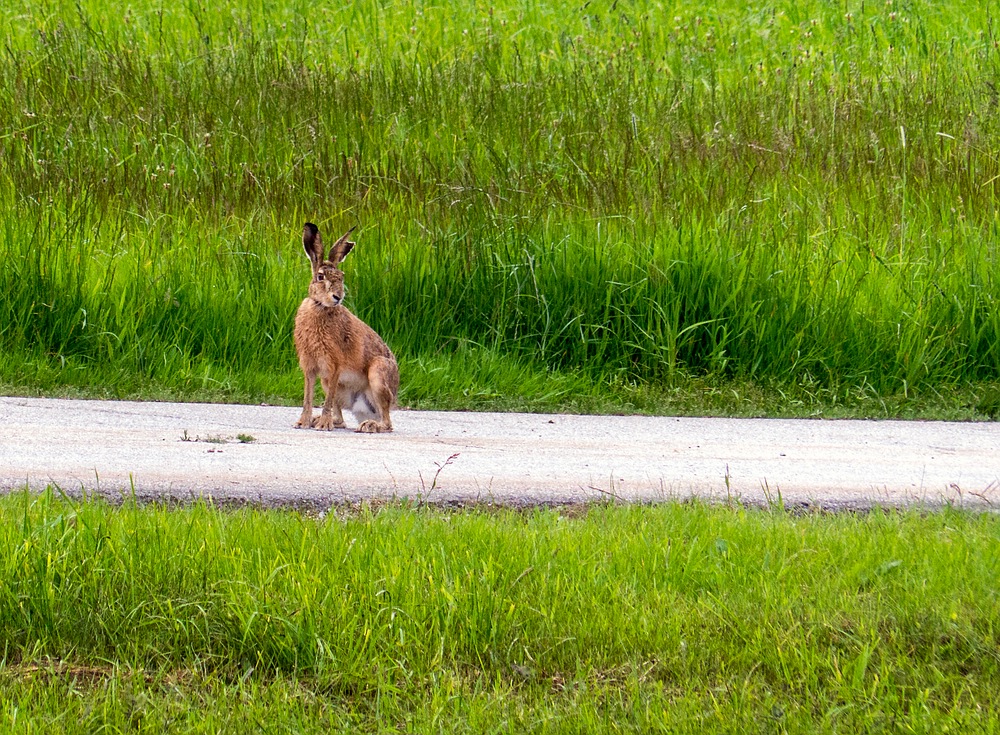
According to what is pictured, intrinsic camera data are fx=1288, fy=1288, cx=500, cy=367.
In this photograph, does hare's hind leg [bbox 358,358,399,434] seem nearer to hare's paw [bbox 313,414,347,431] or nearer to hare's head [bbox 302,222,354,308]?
hare's paw [bbox 313,414,347,431]

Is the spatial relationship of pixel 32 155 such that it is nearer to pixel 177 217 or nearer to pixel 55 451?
pixel 177 217

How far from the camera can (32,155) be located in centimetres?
886

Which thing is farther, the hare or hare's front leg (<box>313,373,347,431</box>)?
hare's front leg (<box>313,373,347,431</box>)

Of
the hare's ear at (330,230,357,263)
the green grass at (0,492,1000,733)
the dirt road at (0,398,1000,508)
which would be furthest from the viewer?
the hare's ear at (330,230,357,263)

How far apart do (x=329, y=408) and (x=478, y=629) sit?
2.79 meters

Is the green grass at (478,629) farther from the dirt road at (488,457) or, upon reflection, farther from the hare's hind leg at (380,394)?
the hare's hind leg at (380,394)

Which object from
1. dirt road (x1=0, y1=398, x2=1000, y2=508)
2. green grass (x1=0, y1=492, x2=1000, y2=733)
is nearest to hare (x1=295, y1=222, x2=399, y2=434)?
dirt road (x1=0, y1=398, x2=1000, y2=508)

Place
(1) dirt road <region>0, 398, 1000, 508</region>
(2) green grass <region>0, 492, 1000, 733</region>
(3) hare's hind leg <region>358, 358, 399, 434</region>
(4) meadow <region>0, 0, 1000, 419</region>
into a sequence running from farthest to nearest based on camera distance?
(4) meadow <region>0, 0, 1000, 419</region> → (3) hare's hind leg <region>358, 358, 399, 434</region> → (1) dirt road <region>0, 398, 1000, 508</region> → (2) green grass <region>0, 492, 1000, 733</region>

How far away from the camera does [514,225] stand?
7738mm

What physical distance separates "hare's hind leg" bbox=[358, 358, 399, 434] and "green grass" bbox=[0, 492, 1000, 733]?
192cm

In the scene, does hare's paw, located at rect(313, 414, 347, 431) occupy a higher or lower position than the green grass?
lower

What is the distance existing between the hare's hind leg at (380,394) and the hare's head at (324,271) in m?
0.39

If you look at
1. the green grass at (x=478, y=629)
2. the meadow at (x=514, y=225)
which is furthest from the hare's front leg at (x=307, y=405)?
the green grass at (x=478, y=629)

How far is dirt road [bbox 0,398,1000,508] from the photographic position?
4.89m
